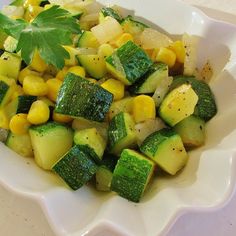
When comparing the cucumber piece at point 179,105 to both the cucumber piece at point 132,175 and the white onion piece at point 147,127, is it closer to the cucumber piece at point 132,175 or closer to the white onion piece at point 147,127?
the white onion piece at point 147,127

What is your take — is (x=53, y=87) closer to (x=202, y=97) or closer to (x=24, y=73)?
(x=24, y=73)

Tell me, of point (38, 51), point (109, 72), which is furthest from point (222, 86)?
point (38, 51)

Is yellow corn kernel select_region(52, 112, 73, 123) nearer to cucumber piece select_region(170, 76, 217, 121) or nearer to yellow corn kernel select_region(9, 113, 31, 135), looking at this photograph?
yellow corn kernel select_region(9, 113, 31, 135)

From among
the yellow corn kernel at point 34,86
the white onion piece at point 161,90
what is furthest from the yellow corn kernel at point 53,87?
the white onion piece at point 161,90

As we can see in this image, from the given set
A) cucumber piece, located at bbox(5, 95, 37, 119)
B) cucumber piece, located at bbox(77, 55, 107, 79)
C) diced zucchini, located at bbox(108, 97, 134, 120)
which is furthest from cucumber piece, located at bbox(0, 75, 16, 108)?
diced zucchini, located at bbox(108, 97, 134, 120)

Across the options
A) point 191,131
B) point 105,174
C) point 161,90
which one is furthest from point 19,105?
point 191,131

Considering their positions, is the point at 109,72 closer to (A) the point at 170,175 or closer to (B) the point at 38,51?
(B) the point at 38,51
